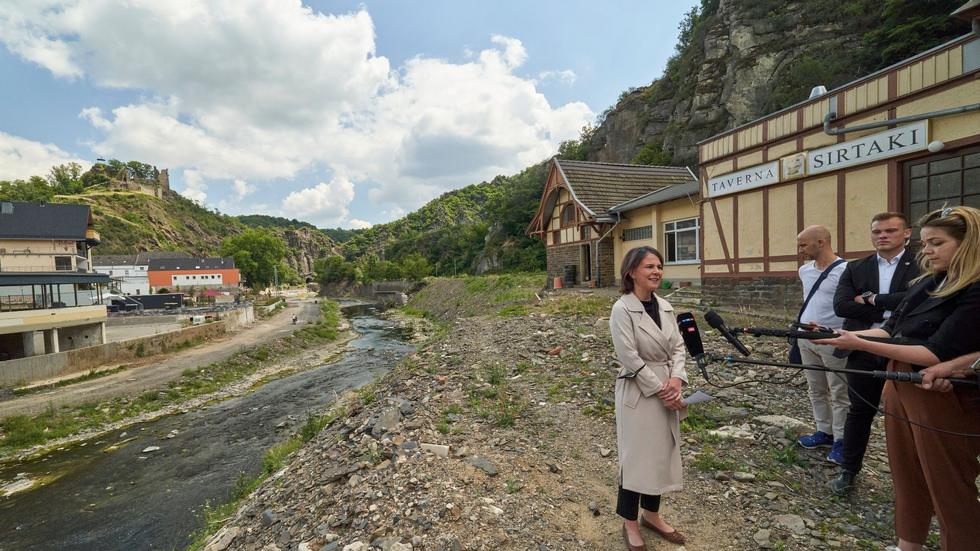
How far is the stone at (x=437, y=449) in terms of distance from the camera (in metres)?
4.90

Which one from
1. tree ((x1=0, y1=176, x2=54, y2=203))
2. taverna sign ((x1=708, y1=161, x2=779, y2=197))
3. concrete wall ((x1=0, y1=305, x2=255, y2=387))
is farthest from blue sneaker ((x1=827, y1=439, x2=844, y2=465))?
tree ((x1=0, y1=176, x2=54, y2=203))

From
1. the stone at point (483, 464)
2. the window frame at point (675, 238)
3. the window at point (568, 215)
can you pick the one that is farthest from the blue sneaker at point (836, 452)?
the window at point (568, 215)

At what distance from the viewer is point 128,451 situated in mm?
11180

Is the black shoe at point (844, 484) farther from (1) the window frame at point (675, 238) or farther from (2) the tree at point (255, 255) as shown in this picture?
(2) the tree at point (255, 255)

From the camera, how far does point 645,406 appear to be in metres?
2.71

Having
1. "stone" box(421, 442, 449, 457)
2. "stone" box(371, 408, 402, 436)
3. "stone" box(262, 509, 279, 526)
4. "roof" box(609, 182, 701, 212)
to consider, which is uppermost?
"roof" box(609, 182, 701, 212)

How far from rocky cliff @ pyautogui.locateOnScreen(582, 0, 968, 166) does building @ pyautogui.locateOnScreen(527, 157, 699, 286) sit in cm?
865

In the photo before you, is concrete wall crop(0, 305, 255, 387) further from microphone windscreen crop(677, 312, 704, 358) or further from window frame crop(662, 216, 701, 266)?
window frame crop(662, 216, 701, 266)

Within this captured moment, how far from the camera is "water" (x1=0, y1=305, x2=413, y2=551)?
7.27 meters

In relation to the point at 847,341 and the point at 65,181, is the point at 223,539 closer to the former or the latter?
the point at 847,341

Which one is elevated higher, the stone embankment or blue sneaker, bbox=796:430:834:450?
blue sneaker, bbox=796:430:834:450

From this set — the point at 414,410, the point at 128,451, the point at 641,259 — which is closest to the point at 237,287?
Result: the point at 128,451

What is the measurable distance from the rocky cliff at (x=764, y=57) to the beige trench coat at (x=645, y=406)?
22.9 metres

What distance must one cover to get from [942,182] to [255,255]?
7044cm
